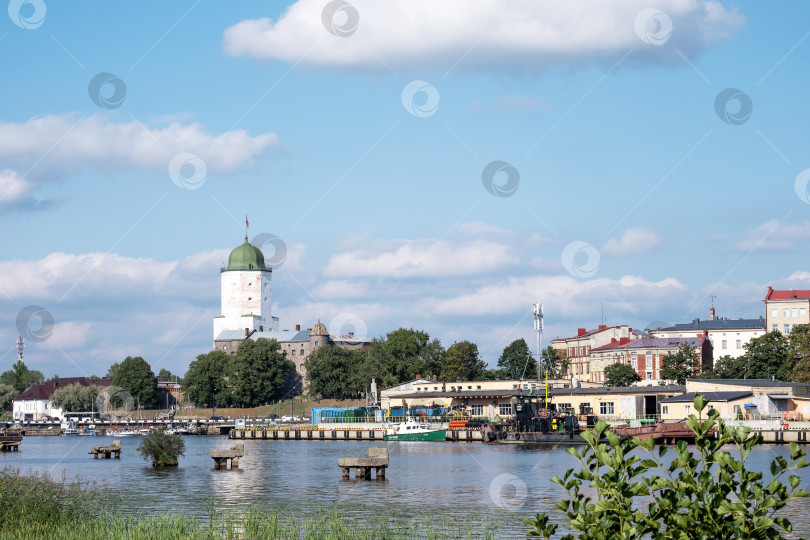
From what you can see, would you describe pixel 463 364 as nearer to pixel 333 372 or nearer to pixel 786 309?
pixel 333 372

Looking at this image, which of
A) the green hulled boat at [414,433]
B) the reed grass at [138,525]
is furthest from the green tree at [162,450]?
the green hulled boat at [414,433]

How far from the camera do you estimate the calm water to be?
41.7 meters

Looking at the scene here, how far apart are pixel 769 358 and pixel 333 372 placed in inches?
3265

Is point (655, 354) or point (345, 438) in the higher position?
point (655, 354)

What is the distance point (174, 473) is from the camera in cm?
6544

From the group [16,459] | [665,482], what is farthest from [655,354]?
[665,482]

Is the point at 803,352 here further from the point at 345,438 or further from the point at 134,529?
the point at 134,529

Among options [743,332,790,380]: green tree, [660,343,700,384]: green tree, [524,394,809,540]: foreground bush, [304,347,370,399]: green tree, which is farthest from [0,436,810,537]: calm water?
[304,347,370,399]: green tree

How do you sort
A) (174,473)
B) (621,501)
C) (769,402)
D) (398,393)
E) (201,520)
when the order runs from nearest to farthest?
(621,501), (201,520), (174,473), (769,402), (398,393)

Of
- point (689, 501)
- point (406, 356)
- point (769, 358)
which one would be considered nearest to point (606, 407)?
point (769, 358)

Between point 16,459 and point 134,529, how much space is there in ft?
229

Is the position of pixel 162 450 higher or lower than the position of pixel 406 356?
lower

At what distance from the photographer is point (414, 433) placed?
385ft

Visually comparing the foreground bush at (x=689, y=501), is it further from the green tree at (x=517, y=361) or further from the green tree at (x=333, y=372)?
the green tree at (x=333, y=372)
